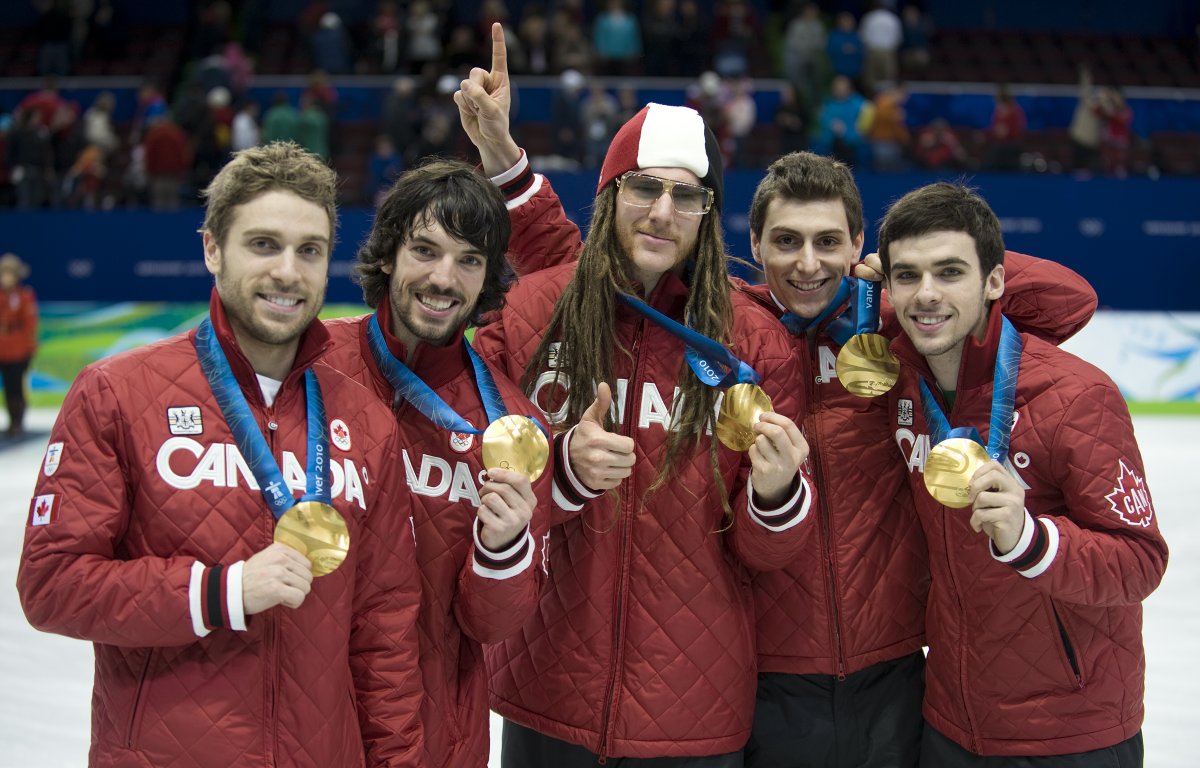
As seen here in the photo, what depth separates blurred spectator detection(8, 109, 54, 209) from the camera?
44.1 feet

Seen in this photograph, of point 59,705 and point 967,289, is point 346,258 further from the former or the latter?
point 967,289

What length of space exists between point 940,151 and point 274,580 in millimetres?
12540

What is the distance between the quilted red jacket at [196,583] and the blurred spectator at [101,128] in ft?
43.7

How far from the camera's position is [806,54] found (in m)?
15.0

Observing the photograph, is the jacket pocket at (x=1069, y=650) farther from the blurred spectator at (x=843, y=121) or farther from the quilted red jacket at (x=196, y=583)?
the blurred spectator at (x=843, y=121)

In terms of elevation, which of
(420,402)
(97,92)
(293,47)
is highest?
(293,47)

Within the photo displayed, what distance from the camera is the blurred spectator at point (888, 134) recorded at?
13477mm

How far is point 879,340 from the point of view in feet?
8.72

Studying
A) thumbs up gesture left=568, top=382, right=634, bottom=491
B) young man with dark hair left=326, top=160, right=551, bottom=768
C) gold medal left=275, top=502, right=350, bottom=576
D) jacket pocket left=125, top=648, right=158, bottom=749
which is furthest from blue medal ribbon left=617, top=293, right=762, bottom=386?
jacket pocket left=125, top=648, right=158, bottom=749

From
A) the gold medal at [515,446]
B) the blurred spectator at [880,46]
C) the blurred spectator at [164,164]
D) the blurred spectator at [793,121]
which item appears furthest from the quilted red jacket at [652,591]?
the blurred spectator at [880,46]

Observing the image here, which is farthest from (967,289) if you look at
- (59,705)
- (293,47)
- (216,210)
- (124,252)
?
(293,47)

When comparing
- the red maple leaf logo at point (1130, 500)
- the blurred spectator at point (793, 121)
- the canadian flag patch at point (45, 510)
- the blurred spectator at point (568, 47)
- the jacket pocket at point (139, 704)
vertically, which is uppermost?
the blurred spectator at point (568, 47)

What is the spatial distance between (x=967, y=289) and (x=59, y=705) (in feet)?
12.2

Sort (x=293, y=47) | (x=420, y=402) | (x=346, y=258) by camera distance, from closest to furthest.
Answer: (x=420, y=402)
(x=346, y=258)
(x=293, y=47)
